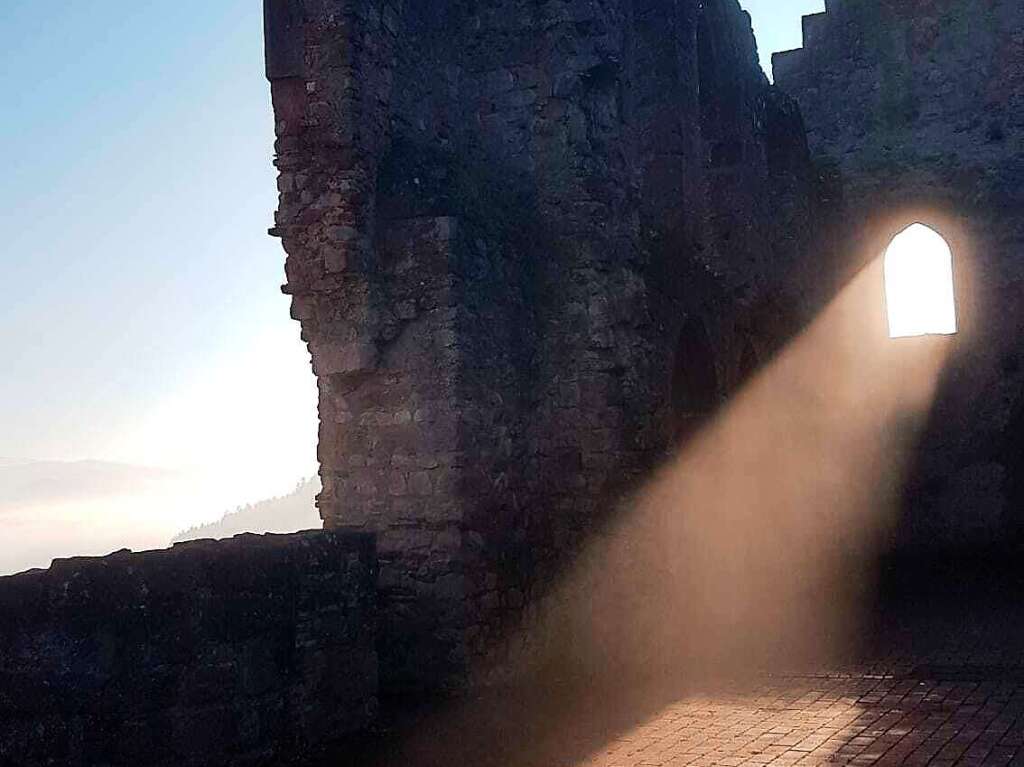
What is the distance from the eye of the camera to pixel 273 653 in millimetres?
5488

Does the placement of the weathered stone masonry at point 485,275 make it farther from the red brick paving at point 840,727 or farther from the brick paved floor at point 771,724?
the red brick paving at point 840,727

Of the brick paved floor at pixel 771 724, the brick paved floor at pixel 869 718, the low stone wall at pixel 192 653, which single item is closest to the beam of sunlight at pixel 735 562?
the brick paved floor at pixel 771 724

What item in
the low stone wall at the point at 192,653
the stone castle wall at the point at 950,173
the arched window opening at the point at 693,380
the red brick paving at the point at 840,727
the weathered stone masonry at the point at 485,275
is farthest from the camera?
the stone castle wall at the point at 950,173

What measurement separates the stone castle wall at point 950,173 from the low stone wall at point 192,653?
10788mm

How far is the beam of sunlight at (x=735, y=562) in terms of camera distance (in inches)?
270

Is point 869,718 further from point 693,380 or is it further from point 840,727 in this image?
point 693,380

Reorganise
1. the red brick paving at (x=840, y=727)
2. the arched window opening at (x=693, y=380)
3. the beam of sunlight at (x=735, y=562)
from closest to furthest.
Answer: the red brick paving at (x=840, y=727)
the beam of sunlight at (x=735, y=562)
the arched window opening at (x=693, y=380)

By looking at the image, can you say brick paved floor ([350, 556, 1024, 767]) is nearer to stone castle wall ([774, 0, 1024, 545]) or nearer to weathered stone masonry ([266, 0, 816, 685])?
weathered stone masonry ([266, 0, 816, 685])

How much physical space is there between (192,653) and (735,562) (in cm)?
666

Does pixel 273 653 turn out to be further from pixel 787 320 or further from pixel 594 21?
pixel 787 320

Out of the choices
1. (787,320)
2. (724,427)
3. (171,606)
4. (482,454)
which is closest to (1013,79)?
(787,320)

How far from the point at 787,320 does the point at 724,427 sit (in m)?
2.99

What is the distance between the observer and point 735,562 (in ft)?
35.2

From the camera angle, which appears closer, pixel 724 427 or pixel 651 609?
pixel 651 609
